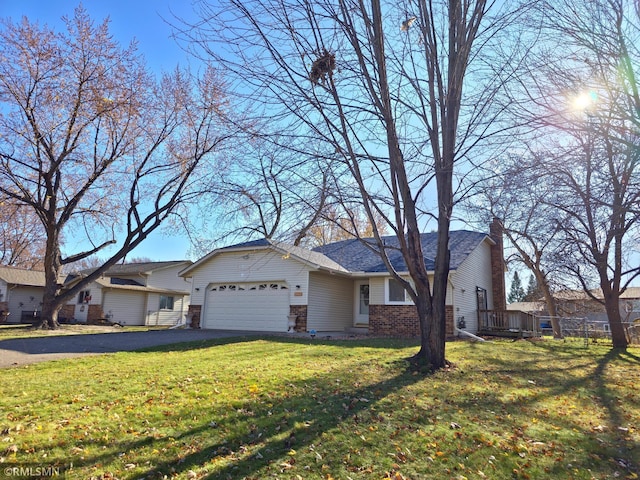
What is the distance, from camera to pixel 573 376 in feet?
27.2

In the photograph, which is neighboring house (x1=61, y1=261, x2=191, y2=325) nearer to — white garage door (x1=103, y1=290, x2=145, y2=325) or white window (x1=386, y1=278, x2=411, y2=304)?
white garage door (x1=103, y1=290, x2=145, y2=325)

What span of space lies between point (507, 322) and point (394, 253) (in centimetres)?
586

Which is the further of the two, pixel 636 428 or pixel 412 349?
pixel 412 349

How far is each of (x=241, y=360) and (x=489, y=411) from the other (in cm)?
513

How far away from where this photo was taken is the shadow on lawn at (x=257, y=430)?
11.8 ft

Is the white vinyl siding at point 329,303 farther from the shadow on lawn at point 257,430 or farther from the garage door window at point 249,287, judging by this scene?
the shadow on lawn at point 257,430

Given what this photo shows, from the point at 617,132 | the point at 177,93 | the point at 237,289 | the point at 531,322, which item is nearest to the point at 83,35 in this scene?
the point at 177,93

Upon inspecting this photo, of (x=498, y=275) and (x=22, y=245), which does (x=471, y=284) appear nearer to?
(x=498, y=275)

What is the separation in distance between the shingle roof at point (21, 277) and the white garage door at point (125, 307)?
6954 millimetres

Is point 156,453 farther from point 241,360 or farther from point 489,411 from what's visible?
point 241,360

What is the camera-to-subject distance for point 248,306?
59.4 feet

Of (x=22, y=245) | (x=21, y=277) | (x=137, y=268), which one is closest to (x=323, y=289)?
(x=137, y=268)

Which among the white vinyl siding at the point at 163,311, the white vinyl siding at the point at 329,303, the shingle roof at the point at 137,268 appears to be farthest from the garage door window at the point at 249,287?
the shingle roof at the point at 137,268

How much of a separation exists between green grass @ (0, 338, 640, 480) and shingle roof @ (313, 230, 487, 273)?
8699 mm
